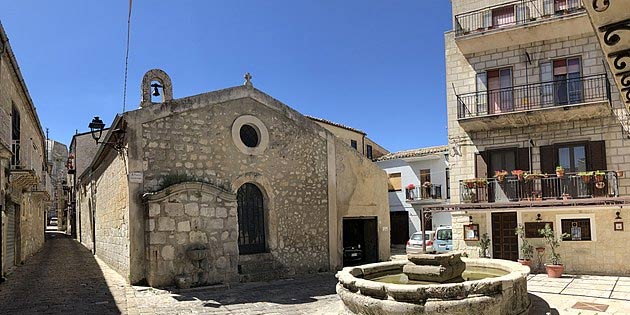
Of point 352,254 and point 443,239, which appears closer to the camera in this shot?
point 352,254

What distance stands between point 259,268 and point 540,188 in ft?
31.7

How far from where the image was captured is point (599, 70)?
1510 cm

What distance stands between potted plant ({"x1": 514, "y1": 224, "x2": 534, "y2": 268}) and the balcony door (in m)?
4.23

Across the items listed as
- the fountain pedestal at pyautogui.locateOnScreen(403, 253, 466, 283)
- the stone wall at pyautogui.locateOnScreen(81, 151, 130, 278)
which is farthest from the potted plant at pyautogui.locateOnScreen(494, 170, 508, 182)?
the stone wall at pyautogui.locateOnScreen(81, 151, 130, 278)

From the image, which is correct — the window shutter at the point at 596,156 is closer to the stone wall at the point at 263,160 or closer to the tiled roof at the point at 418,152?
the stone wall at the point at 263,160

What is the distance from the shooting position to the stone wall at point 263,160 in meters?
12.6

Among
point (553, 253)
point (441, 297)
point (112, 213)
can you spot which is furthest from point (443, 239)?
point (441, 297)

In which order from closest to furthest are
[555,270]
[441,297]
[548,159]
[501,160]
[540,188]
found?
[441,297]
[555,270]
[540,188]
[548,159]
[501,160]

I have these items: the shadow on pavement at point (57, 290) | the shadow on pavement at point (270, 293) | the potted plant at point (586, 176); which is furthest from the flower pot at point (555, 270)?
the shadow on pavement at point (57, 290)

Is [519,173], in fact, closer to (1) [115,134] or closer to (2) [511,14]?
(2) [511,14]

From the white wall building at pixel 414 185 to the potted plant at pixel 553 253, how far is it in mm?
14473

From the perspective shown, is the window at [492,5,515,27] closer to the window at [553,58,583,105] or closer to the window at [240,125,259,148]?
the window at [553,58,583,105]

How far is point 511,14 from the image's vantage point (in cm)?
1666

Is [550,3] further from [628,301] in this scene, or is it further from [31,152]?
[31,152]
